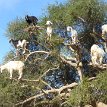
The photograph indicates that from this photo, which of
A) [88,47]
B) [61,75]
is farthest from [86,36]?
[61,75]

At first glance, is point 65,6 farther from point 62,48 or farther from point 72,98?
point 72,98

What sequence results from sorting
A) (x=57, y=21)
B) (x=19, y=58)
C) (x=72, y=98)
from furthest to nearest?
(x=57, y=21) < (x=19, y=58) < (x=72, y=98)

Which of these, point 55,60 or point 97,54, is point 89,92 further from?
point 55,60

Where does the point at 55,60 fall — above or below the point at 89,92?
above

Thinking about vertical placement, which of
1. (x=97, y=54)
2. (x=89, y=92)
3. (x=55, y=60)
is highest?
(x=55, y=60)

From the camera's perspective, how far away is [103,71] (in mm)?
21344

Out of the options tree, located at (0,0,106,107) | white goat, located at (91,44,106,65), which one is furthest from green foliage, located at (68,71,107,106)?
white goat, located at (91,44,106,65)

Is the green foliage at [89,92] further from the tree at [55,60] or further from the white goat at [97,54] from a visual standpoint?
the white goat at [97,54]

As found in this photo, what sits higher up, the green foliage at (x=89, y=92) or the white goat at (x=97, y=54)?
the white goat at (x=97, y=54)

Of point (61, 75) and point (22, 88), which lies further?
point (61, 75)

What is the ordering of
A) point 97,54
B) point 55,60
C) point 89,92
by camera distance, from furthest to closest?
point 55,60, point 97,54, point 89,92

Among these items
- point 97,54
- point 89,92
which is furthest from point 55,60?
point 89,92

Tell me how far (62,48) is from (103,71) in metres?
5.15

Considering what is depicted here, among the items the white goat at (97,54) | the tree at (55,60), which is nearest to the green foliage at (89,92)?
the tree at (55,60)
